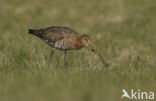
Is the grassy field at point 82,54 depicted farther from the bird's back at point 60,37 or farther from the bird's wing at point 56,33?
the bird's wing at point 56,33

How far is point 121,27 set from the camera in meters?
19.3

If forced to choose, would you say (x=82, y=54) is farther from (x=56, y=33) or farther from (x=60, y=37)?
(x=56, y=33)

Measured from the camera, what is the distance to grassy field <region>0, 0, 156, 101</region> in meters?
8.41

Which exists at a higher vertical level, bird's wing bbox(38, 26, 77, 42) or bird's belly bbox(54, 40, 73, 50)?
bird's wing bbox(38, 26, 77, 42)

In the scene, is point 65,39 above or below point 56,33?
below

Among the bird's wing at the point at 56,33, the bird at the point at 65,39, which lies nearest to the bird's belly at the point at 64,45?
the bird at the point at 65,39

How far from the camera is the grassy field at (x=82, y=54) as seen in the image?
841 centimetres

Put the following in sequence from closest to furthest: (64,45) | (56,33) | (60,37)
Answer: (64,45), (60,37), (56,33)

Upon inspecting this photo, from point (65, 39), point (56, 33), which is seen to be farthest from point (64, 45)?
point (56, 33)

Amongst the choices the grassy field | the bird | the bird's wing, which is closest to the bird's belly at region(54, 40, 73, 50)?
the bird

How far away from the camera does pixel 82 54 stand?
1226 cm

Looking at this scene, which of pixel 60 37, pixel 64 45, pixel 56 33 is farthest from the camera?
pixel 56 33

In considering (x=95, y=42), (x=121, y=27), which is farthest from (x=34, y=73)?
(x=121, y=27)

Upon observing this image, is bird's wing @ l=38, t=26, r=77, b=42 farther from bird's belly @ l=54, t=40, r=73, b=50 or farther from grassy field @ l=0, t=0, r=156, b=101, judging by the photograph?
grassy field @ l=0, t=0, r=156, b=101
